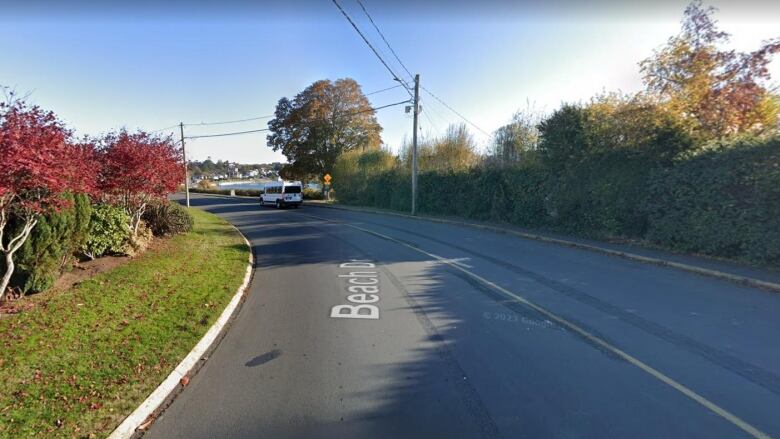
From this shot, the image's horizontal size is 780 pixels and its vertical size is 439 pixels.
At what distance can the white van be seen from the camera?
3328cm

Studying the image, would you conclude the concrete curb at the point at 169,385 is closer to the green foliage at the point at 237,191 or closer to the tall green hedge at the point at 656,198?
the tall green hedge at the point at 656,198

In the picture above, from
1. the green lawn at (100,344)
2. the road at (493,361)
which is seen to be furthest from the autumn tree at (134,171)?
the road at (493,361)

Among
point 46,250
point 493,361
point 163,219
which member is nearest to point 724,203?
point 493,361

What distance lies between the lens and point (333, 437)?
3.00 metres

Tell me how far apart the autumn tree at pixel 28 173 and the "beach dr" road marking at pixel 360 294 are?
4.51m

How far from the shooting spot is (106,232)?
849 cm

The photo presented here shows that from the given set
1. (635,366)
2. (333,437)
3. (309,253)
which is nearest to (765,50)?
(635,366)

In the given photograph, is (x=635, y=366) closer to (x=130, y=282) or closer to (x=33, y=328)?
(x=33, y=328)

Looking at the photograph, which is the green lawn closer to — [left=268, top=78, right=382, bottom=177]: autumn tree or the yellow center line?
the yellow center line

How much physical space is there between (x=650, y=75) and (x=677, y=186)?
217 inches

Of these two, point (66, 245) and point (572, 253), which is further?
point (572, 253)

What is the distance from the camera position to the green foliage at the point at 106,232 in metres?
8.29

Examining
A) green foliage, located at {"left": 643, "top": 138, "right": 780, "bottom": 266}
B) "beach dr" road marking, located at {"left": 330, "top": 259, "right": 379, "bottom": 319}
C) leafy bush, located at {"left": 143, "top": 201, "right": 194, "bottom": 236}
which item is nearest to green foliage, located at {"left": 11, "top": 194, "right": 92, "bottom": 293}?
"beach dr" road marking, located at {"left": 330, "top": 259, "right": 379, "bottom": 319}

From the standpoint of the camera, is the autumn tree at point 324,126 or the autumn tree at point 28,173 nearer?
the autumn tree at point 28,173
